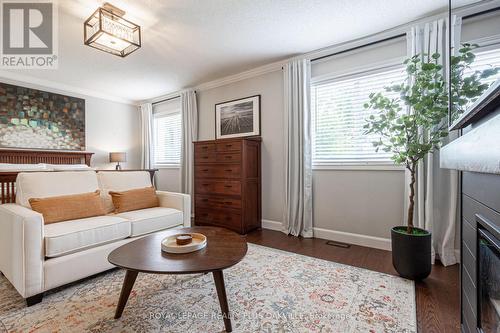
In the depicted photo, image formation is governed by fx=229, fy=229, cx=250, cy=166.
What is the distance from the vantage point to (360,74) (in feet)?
9.19

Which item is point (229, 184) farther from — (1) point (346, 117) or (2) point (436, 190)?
(2) point (436, 190)

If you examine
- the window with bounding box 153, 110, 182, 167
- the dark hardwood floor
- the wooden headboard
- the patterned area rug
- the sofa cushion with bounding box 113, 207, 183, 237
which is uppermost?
the window with bounding box 153, 110, 182, 167

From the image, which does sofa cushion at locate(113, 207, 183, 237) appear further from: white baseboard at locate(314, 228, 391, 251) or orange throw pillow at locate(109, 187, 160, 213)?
white baseboard at locate(314, 228, 391, 251)

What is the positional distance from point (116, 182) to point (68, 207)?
0.70 m

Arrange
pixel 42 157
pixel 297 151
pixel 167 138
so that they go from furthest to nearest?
pixel 167 138, pixel 42 157, pixel 297 151

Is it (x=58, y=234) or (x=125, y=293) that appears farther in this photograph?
(x=58, y=234)

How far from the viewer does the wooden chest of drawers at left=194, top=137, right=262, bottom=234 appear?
10.5 feet

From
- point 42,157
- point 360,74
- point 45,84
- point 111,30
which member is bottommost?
point 42,157

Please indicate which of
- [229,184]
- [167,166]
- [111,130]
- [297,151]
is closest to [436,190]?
[297,151]

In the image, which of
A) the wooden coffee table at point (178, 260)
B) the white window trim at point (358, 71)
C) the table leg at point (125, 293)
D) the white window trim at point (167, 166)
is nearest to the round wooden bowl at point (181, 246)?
the wooden coffee table at point (178, 260)

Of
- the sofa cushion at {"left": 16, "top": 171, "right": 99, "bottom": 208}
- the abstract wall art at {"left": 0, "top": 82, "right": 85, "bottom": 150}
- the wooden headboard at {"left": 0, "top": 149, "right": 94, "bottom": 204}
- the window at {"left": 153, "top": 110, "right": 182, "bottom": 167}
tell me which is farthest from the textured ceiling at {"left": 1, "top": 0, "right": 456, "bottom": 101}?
the sofa cushion at {"left": 16, "top": 171, "right": 99, "bottom": 208}

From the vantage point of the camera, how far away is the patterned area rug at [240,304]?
1.36m

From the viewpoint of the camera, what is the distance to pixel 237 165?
322 centimetres

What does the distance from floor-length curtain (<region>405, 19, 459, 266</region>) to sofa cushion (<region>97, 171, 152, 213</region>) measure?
3.23 metres
